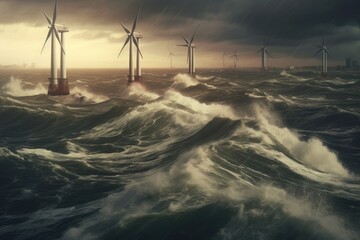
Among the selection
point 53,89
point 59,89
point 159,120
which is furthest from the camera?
point 59,89

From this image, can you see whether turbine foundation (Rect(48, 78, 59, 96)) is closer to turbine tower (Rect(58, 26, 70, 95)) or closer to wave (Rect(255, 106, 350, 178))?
turbine tower (Rect(58, 26, 70, 95))

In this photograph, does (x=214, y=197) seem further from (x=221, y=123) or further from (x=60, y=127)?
(x=60, y=127)

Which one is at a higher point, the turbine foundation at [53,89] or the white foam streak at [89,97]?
the turbine foundation at [53,89]

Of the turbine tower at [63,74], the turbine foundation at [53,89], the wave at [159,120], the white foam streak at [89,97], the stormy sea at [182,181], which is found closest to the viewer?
the stormy sea at [182,181]

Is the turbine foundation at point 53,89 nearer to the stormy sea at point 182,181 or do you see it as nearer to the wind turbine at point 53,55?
the wind turbine at point 53,55

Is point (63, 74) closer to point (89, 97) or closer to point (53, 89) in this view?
point (53, 89)

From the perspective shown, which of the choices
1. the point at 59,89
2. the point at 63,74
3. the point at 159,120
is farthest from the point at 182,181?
the point at 63,74

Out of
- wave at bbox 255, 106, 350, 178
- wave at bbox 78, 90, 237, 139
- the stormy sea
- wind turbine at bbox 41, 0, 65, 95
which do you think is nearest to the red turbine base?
wind turbine at bbox 41, 0, 65, 95

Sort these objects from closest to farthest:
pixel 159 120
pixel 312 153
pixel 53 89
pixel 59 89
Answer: pixel 312 153
pixel 159 120
pixel 53 89
pixel 59 89

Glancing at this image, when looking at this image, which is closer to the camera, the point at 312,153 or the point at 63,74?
the point at 312,153

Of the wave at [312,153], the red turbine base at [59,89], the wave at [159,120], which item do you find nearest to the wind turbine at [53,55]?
the red turbine base at [59,89]

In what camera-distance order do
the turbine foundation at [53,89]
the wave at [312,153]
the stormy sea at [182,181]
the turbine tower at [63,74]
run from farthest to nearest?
the turbine tower at [63,74] < the turbine foundation at [53,89] < the wave at [312,153] < the stormy sea at [182,181]
